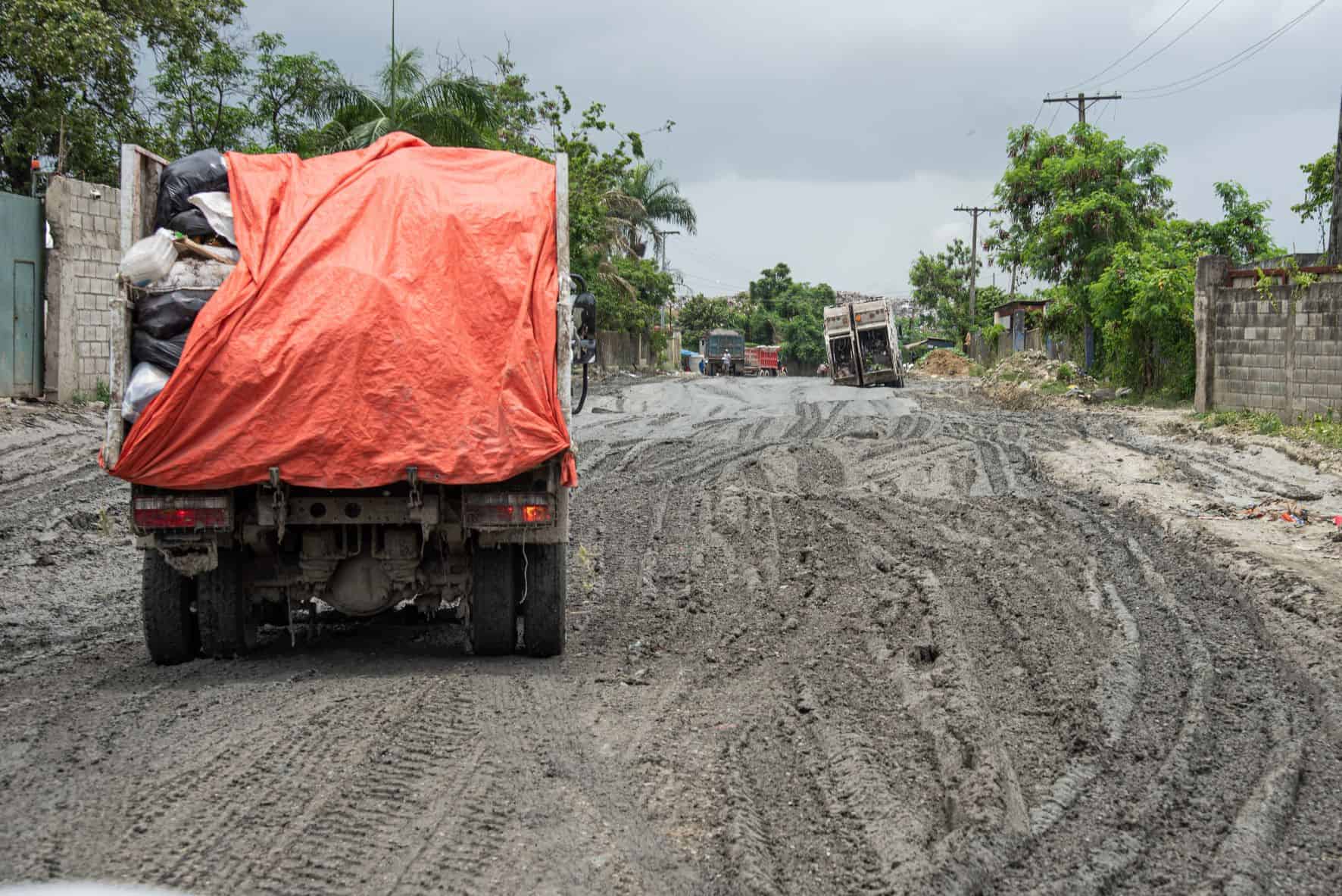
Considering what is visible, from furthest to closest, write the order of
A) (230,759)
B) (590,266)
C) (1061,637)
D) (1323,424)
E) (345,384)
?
(590,266), (1323,424), (1061,637), (345,384), (230,759)

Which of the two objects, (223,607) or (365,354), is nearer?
(365,354)

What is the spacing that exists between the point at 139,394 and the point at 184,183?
1322 millimetres

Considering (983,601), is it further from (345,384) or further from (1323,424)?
(1323,424)

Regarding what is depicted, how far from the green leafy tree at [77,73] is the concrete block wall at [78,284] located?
4.07 metres

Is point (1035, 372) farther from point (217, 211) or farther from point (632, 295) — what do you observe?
point (217, 211)

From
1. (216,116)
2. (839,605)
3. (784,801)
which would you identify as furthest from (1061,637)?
(216,116)

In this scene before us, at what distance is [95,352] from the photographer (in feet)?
62.3

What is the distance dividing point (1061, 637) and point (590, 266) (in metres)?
37.2

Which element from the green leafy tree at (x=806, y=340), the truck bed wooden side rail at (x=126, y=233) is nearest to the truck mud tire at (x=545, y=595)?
the truck bed wooden side rail at (x=126, y=233)

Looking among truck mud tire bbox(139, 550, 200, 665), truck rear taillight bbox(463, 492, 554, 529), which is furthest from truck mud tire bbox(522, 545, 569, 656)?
truck mud tire bbox(139, 550, 200, 665)

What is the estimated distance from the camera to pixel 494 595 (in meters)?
6.85

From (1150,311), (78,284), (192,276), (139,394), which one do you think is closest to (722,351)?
(1150,311)

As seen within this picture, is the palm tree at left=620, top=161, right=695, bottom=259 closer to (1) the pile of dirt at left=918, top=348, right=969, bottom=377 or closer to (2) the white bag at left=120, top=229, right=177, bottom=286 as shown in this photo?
(1) the pile of dirt at left=918, top=348, right=969, bottom=377

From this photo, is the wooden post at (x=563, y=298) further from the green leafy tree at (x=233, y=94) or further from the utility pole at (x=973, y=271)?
the utility pole at (x=973, y=271)
